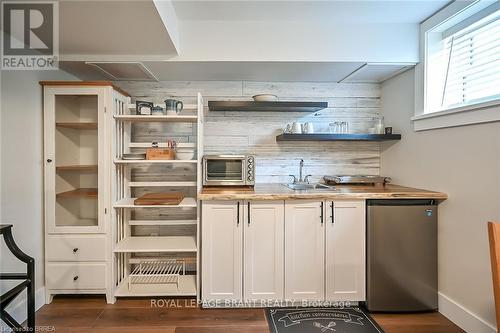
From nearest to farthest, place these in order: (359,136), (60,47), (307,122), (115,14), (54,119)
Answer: (115,14)
(60,47)
(54,119)
(359,136)
(307,122)

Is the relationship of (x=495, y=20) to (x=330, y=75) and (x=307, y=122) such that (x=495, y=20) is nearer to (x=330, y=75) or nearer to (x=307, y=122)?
(x=330, y=75)

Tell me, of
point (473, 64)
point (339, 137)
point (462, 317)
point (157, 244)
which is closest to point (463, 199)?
point (462, 317)

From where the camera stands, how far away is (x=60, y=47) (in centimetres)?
213

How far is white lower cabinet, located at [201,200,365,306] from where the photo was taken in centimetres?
224

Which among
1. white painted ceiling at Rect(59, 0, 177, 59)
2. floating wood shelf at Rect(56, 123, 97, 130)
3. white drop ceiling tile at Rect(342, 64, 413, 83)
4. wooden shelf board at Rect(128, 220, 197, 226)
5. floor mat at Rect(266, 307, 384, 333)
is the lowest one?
floor mat at Rect(266, 307, 384, 333)

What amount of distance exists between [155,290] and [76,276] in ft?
2.10

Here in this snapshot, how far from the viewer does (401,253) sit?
2188 millimetres

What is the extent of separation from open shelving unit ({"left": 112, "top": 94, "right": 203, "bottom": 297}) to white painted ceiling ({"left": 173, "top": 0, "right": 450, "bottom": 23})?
2.18 ft

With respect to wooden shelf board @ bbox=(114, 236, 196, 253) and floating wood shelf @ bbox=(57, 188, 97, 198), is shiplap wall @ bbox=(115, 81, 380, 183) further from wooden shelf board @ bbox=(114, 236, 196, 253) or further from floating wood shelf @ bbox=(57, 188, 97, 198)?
wooden shelf board @ bbox=(114, 236, 196, 253)

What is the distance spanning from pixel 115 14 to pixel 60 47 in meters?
0.77

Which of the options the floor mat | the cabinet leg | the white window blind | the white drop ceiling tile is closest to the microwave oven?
the floor mat

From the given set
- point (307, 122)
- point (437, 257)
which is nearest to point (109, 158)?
point (307, 122)

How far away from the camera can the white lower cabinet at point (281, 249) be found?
7.35ft

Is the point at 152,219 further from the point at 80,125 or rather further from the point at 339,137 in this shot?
the point at 339,137
